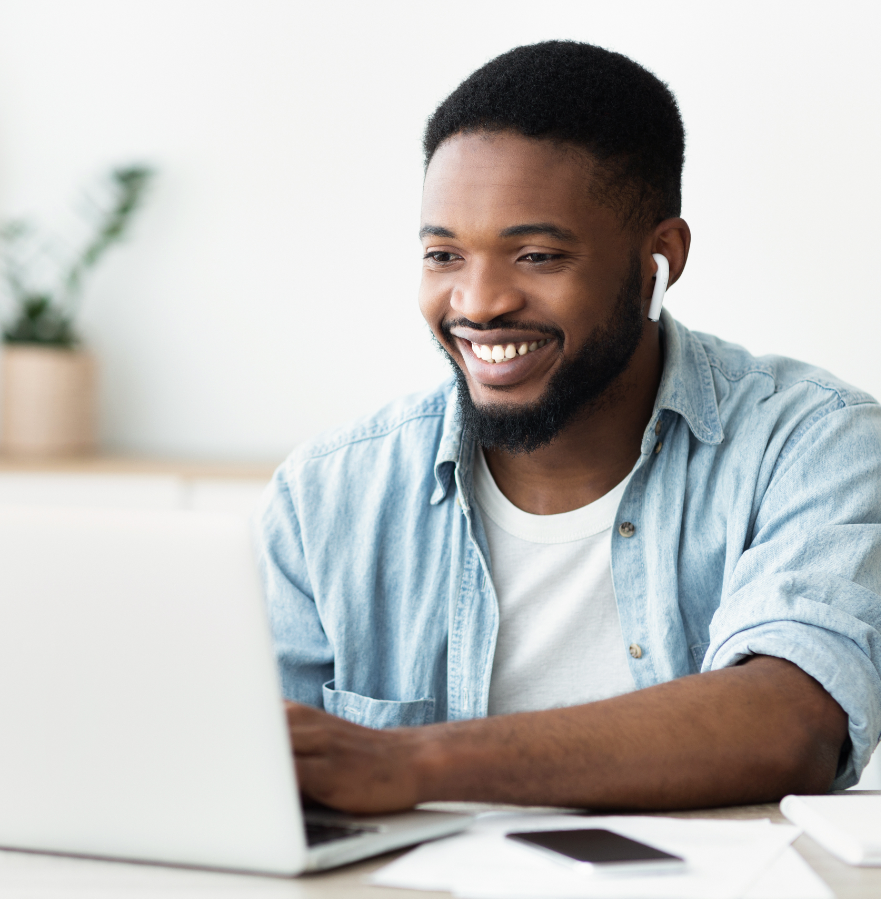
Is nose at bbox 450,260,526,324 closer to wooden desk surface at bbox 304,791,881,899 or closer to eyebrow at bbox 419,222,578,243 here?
eyebrow at bbox 419,222,578,243

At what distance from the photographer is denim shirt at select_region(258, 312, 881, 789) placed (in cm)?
129

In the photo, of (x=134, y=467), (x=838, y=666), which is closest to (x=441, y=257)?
(x=838, y=666)

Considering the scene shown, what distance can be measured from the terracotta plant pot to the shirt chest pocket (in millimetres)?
1640

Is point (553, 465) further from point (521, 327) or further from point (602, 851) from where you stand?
point (602, 851)

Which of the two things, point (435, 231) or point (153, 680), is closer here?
point (153, 680)

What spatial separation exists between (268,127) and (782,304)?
1351 millimetres

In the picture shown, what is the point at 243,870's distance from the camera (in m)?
0.75

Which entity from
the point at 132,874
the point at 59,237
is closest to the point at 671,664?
the point at 132,874

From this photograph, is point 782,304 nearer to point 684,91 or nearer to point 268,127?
point 684,91

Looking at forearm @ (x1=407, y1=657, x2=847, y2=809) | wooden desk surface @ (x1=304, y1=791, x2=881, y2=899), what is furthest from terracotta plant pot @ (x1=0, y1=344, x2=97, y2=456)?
wooden desk surface @ (x1=304, y1=791, x2=881, y2=899)

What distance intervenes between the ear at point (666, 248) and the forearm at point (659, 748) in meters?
0.62

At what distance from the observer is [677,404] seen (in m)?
1.40

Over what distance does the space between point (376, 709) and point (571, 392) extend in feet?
1.55

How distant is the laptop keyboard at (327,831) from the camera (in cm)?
77
